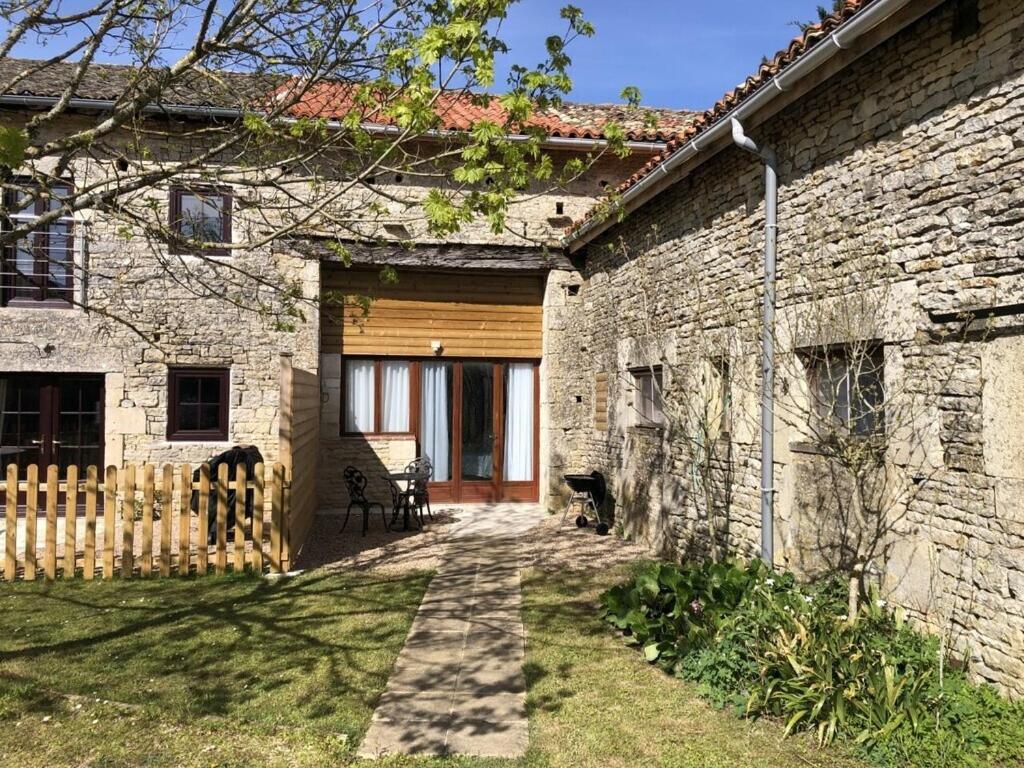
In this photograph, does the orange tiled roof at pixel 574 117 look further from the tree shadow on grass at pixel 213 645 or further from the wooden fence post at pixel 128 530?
the tree shadow on grass at pixel 213 645

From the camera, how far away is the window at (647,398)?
8.38 metres

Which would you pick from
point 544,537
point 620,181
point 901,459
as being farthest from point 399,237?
point 901,459

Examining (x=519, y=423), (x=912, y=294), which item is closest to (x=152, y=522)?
(x=519, y=423)

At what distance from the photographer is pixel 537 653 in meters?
4.92

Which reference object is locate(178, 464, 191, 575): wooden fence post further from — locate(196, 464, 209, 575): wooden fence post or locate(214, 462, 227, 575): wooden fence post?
locate(214, 462, 227, 575): wooden fence post

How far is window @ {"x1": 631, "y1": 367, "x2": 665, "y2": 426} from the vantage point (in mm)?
8383

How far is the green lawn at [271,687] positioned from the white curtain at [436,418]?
5157mm

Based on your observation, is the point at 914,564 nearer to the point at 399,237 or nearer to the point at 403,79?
the point at 403,79

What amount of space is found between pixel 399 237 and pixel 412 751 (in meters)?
7.86

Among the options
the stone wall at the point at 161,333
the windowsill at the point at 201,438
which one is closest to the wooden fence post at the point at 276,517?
the stone wall at the point at 161,333

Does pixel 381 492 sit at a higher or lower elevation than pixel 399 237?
lower

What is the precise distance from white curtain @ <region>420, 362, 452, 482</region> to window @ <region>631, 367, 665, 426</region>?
362 cm

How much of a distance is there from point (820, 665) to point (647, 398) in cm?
515

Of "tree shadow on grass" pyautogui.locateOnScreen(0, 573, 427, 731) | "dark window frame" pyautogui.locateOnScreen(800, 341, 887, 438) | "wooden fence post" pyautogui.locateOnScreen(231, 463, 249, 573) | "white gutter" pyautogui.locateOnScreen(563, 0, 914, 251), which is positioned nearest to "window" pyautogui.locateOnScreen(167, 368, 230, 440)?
"wooden fence post" pyautogui.locateOnScreen(231, 463, 249, 573)
